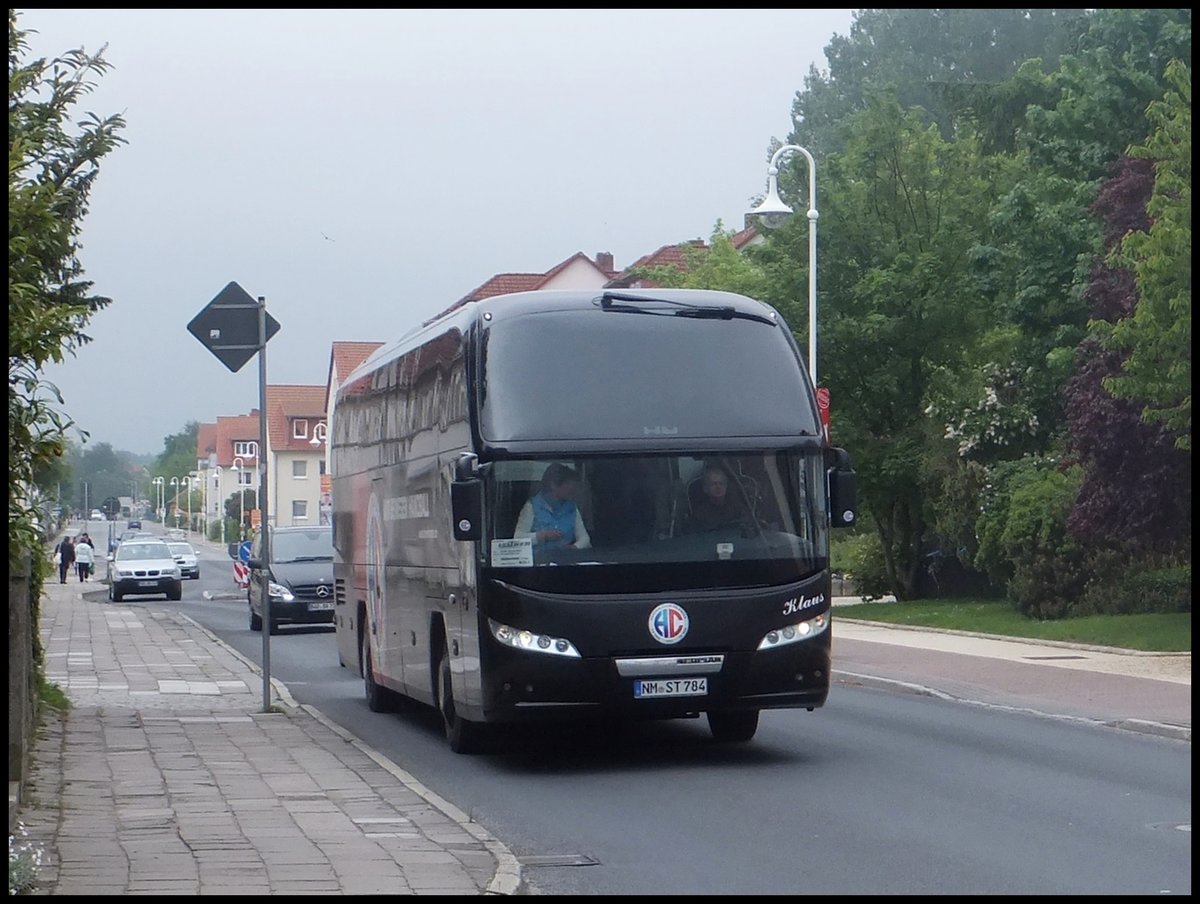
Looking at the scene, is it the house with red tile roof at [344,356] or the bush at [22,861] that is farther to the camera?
the house with red tile roof at [344,356]

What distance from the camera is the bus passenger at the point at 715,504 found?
44.3 feet

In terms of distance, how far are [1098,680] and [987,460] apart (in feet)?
53.6

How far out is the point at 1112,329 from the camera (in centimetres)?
2311

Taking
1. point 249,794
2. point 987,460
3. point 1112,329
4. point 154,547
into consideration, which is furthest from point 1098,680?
point 154,547

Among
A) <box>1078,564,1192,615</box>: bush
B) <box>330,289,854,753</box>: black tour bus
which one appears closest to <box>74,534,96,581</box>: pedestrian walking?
<box>1078,564,1192,615</box>: bush

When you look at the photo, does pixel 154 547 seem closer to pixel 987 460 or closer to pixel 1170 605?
pixel 987 460

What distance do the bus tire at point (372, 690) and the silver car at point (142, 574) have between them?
114 ft

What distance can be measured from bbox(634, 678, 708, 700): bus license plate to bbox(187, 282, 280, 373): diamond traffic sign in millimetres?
6470

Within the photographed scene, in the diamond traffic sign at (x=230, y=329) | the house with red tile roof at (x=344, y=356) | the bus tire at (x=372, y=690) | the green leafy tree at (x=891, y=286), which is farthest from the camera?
the house with red tile roof at (x=344, y=356)

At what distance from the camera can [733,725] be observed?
15.3m

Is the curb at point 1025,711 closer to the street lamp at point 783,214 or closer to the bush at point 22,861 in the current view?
the bush at point 22,861

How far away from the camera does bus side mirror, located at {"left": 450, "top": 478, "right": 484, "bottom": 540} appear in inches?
522

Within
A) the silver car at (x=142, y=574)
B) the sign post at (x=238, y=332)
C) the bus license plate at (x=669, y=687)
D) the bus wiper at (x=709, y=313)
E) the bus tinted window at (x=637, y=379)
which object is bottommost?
the bus license plate at (x=669, y=687)

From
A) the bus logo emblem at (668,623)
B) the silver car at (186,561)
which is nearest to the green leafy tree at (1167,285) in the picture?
the bus logo emblem at (668,623)
